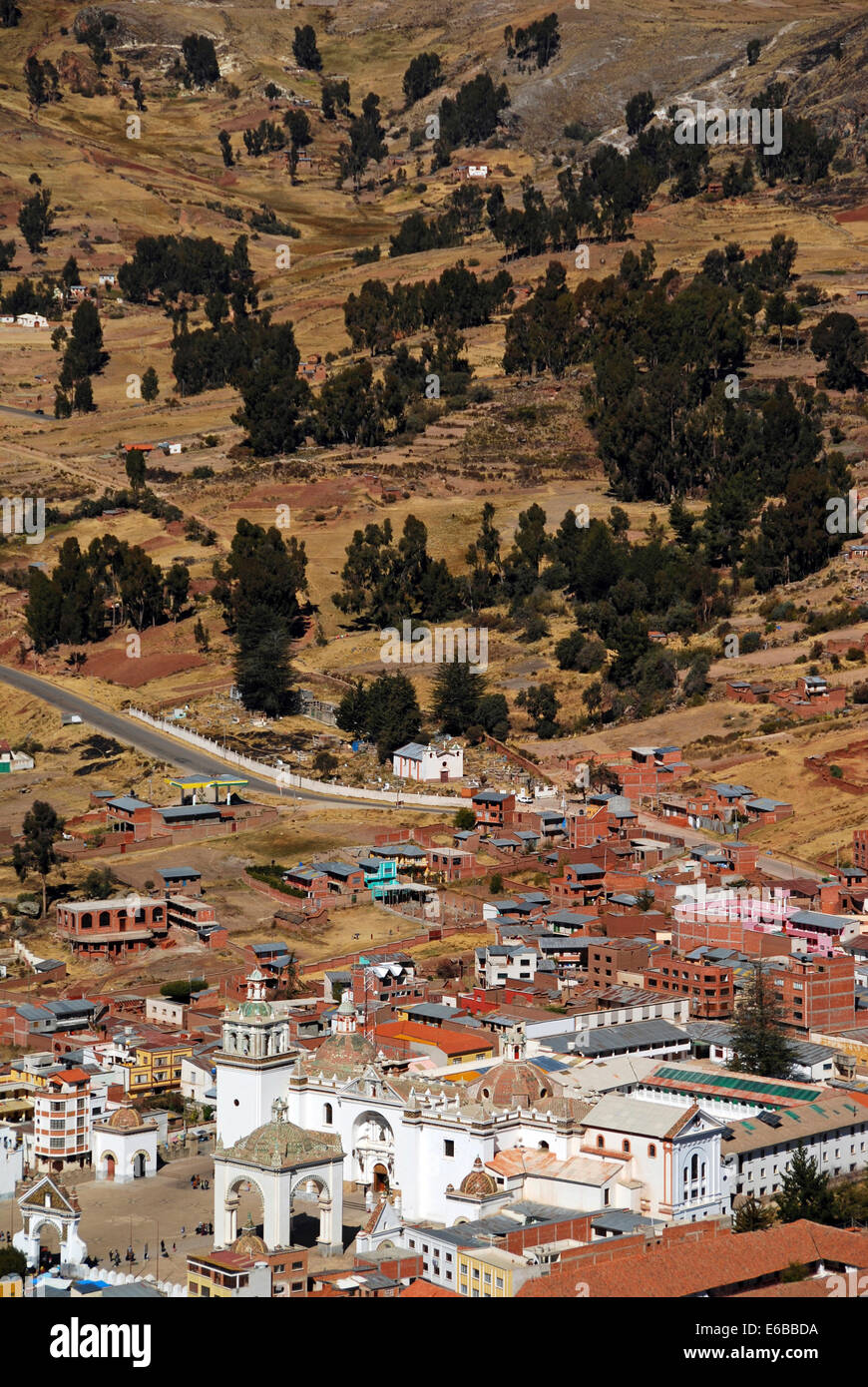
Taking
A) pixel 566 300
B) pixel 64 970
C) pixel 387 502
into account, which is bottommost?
pixel 64 970

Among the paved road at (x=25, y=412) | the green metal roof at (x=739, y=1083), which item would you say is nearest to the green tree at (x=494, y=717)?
the green metal roof at (x=739, y=1083)

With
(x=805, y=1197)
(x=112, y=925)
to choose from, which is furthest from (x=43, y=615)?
(x=805, y=1197)

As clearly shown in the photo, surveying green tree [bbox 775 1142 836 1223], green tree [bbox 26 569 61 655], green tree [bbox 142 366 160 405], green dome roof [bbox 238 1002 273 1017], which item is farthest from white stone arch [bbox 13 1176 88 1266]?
green tree [bbox 142 366 160 405]

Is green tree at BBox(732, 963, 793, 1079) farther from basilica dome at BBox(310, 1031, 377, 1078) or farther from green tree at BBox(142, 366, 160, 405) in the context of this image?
green tree at BBox(142, 366, 160, 405)

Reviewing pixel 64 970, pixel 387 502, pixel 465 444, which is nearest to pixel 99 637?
pixel 387 502

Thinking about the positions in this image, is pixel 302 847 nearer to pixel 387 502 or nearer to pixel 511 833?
pixel 511 833

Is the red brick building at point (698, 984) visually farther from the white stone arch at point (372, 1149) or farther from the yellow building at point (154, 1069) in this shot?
the white stone arch at point (372, 1149)
